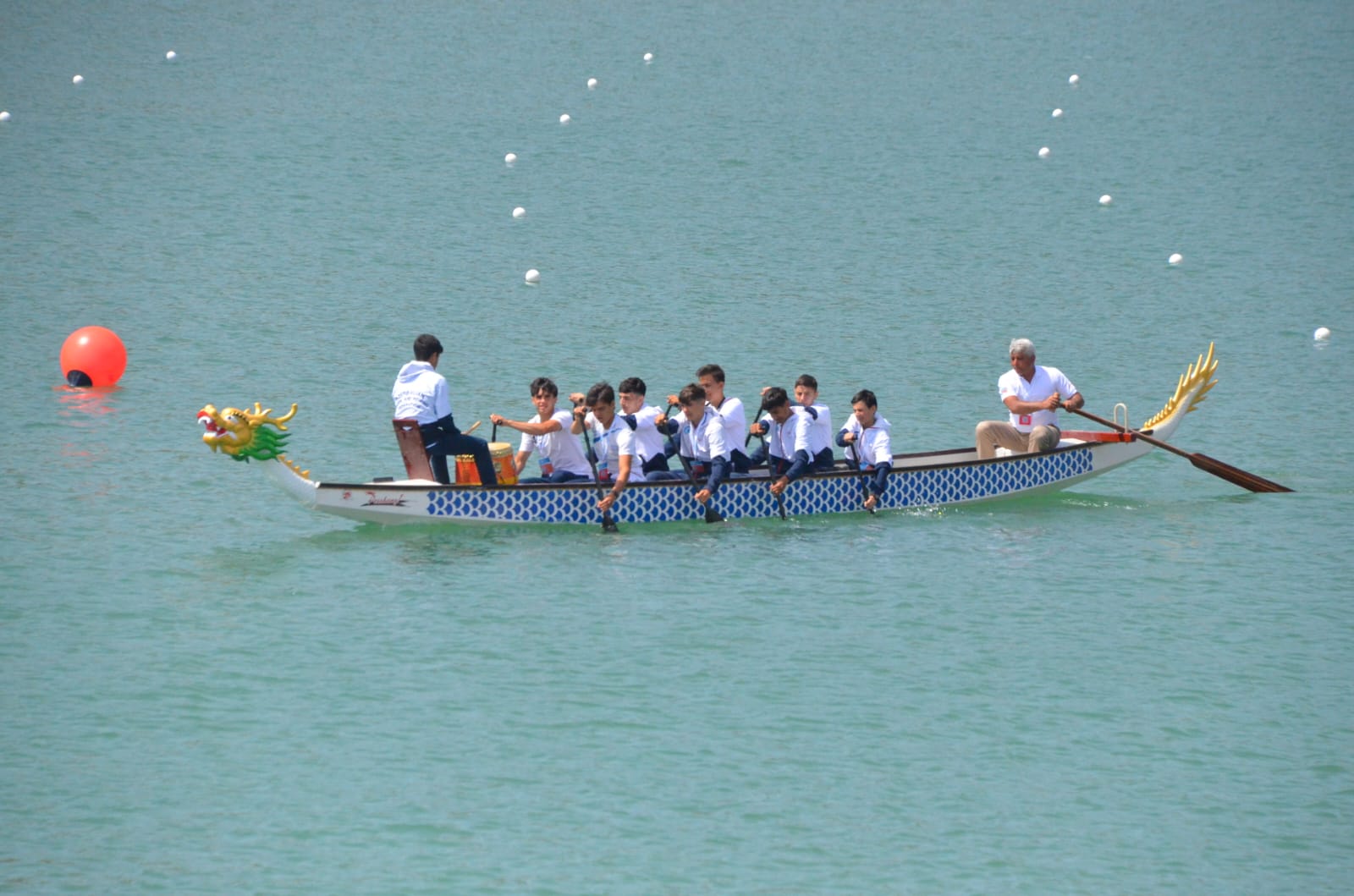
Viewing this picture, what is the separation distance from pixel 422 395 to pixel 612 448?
2.08 m

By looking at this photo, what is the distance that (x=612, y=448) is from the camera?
Answer: 19031 millimetres

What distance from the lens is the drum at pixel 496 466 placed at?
18.6 meters

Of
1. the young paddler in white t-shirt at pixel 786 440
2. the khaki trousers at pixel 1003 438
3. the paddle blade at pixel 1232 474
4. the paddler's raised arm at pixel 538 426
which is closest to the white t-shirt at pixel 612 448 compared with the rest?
the paddler's raised arm at pixel 538 426

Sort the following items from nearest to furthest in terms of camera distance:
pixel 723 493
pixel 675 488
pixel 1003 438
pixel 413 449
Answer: pixel 413 449, pixel 675 488, pixel 723 493, pixel 1003 438

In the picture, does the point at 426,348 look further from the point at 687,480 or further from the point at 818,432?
the point at 818,432

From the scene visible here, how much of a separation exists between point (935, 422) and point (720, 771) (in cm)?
1118

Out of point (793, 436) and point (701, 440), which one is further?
point (793, 436)

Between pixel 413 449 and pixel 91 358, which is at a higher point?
pixel 91 358

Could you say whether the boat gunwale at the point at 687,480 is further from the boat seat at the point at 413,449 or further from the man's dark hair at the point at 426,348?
the man's dark hair at the point at 426,348

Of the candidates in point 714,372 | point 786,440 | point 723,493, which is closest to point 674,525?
point 723,493

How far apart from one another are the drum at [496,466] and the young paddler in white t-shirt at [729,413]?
5.94ft

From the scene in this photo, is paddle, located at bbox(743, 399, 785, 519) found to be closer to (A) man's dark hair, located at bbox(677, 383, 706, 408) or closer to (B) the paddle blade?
(A) man's dark hair, located at bbox(677, 383, 706, 408)

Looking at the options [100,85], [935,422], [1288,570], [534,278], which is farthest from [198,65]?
[1288,570]

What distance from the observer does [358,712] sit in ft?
46.6
